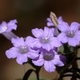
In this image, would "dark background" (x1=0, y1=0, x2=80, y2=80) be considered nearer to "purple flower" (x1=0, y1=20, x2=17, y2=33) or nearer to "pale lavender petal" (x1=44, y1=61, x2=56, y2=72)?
"purple flower" (x1=0, y1=20, x2=17, y2=33)

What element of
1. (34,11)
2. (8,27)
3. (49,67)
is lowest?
(49,67)

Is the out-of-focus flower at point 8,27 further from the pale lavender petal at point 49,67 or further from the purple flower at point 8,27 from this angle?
the pale lavender petal at point 49,67

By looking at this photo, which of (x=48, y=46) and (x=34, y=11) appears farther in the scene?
(x=34, y=11)

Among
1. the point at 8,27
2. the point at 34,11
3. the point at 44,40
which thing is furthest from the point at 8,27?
the point at 34,11

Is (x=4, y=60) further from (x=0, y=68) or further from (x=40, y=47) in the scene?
(x=40, y=47)

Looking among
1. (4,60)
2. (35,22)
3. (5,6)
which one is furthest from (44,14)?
(4,60)

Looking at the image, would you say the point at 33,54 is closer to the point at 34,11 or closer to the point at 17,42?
the point at 17,42

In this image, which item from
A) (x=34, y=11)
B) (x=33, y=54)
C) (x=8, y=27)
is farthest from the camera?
(x=34, y=11)

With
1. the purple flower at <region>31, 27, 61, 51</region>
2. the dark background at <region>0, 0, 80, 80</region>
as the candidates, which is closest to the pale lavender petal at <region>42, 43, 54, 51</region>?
the purple flower at <region>31, 27, 61, 51</region>
